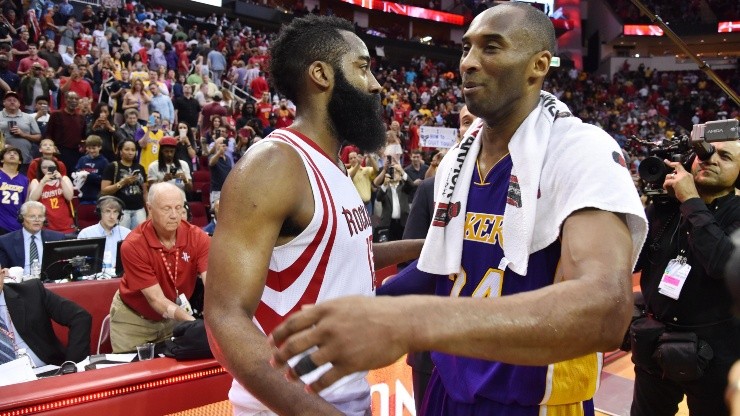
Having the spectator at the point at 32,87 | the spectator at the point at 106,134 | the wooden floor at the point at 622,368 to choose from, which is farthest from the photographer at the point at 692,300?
the spectator at the point at 32,87

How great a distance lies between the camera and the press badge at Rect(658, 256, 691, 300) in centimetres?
296

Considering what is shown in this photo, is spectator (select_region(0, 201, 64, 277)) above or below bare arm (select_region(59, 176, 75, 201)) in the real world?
below

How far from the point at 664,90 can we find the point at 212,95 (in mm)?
25883

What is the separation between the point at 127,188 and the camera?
740 cm

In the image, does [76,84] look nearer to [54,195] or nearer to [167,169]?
[167,169]

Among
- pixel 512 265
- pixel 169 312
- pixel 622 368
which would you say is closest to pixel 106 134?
pixel 169 312

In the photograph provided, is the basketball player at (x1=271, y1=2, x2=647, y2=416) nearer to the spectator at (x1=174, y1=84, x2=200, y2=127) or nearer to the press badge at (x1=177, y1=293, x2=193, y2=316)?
the press badge at (x1=177, y1=293, x2=193, y2=316)

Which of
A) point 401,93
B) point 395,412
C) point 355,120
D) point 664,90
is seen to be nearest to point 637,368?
point 395,412

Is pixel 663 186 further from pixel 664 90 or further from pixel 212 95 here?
pixel 664 90

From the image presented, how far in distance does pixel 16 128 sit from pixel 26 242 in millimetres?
3694

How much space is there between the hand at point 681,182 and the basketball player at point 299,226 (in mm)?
1441

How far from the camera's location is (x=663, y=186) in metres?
3.11

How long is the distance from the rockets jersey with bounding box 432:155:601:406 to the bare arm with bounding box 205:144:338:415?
A: 382 mm

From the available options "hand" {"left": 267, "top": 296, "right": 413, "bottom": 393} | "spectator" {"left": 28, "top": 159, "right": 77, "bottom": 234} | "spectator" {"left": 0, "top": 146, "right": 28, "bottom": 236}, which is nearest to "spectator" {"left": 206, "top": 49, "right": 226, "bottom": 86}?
"spectator" {"left": 28, "top": 159, "right": 77, "bottom": 234}
